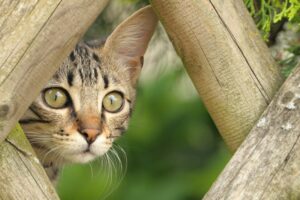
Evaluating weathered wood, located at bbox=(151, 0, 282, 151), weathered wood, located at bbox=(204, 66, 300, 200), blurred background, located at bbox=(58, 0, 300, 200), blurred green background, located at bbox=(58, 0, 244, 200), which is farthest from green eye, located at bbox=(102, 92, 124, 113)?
blurred green background, located at bbox=(58, 0, 244, 200)

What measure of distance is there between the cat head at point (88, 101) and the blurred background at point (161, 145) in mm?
801

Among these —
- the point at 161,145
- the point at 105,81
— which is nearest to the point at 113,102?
the point at 105,81

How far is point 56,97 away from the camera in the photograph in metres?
2.31

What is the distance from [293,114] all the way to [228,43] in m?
0.23

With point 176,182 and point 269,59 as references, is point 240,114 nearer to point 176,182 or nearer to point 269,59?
point 269,59

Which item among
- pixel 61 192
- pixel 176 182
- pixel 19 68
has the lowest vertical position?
pixel 176 182

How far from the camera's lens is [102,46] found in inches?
99.7

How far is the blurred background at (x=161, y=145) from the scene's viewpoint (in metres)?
3.40

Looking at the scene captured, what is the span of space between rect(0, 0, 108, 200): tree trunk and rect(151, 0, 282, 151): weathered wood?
26 cm

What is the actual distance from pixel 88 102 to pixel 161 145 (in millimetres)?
1502

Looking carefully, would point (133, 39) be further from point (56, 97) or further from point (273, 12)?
point (273, 12)

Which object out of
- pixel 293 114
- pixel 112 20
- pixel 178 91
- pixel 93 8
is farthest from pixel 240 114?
pixel 178 91

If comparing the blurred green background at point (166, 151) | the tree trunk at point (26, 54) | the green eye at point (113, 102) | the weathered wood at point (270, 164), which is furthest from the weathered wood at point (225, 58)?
the blurred green background at point (166, 151)

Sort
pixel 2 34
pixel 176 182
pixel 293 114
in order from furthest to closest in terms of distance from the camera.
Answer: pixel 176 182 → pixel 293 114 → pixel 2 34
